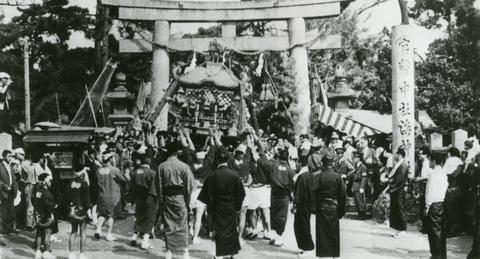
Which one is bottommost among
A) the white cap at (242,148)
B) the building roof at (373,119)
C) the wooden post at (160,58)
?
the white cap at (242,148)

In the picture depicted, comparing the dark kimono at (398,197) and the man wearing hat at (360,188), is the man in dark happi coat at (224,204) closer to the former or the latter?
the dark kimono at (398,197)

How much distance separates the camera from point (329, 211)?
364 inches

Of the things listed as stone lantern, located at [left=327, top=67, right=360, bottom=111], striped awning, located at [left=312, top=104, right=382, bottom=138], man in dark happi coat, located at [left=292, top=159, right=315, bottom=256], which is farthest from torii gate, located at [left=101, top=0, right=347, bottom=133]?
man in dark happi coat, located at [left=292, top=159, right=315, bottom=256]

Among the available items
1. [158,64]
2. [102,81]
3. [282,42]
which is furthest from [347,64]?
[102,81]

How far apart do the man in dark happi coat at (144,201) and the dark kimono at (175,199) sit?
1.06 metres

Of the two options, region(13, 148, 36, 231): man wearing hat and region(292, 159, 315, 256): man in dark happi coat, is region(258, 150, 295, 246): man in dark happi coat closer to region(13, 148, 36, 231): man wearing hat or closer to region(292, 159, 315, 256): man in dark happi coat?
region(292, 159, 315, 256): man in dark happi coat

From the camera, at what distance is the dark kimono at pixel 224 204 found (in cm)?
911

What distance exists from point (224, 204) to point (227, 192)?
0.64 feet

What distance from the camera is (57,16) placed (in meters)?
22.7

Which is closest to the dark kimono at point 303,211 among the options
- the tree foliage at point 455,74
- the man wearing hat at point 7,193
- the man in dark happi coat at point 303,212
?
the man in dark happi coat at point 303,212

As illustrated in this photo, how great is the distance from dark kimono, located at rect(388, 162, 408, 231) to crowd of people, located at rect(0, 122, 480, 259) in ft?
0.07

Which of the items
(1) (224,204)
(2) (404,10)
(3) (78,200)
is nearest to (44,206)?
(3) (78,200)

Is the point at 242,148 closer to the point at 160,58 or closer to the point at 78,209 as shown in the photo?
the point at 78,209

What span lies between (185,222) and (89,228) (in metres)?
3.99
